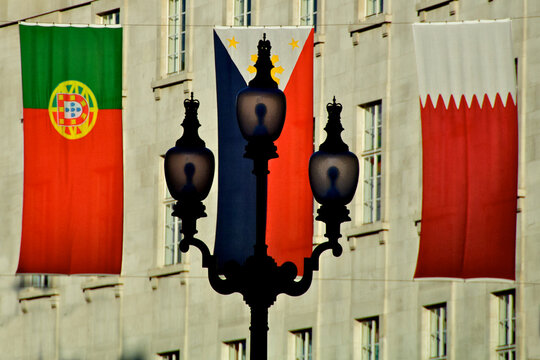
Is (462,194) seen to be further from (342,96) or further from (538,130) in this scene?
(342,96)

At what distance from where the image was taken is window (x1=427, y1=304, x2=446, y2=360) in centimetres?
3338

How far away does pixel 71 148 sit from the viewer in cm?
3447

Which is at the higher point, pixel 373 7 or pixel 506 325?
pixel 373 7

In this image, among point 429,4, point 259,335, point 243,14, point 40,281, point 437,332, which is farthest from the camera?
point 40,281

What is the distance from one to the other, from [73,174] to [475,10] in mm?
7731

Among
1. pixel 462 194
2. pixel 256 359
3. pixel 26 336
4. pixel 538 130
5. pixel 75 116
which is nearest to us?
pixel 256 359

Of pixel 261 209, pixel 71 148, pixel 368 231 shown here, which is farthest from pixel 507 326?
pixel 261 209

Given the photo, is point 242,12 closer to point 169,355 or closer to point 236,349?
point 236,349

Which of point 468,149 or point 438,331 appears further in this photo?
point 438,331

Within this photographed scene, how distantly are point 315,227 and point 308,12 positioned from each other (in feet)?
14.0

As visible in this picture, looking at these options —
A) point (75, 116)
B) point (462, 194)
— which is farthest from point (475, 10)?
point (75, 116)

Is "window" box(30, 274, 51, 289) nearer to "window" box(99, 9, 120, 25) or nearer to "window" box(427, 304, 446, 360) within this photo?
"window" box(99, 9, 120, 25)

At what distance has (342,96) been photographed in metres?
36.2

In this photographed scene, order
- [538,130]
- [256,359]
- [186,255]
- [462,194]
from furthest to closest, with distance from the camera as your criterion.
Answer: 1. [186,255]
2. [538,130]
3. [462,194]
4. [256,359]
